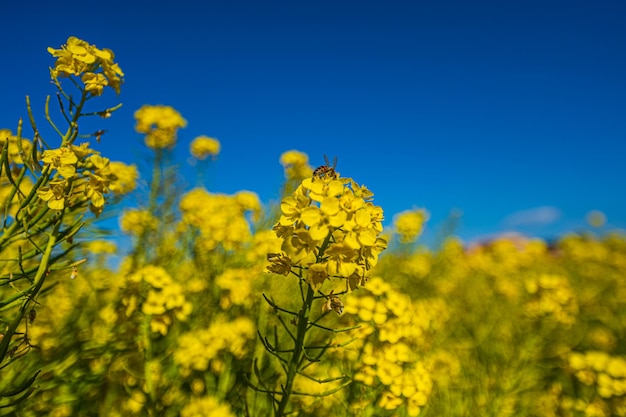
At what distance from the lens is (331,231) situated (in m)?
1.02

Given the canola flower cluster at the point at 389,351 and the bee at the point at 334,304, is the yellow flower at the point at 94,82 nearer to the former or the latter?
the bee at the point at 334,304

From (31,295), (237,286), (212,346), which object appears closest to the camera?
(31,295)

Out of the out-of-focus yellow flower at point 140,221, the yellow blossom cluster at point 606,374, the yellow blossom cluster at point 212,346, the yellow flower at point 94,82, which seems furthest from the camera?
the out-of-focus yellow flower at point 140,221

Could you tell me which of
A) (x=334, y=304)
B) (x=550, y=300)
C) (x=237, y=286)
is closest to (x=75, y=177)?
(x=334, y=304)

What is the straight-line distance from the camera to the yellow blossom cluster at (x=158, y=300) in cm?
191

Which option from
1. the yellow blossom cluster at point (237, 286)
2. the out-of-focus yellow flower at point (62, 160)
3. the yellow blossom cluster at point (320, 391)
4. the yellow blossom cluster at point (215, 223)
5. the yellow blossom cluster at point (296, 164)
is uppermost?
the yellow blossom cluster at point (296, 164)

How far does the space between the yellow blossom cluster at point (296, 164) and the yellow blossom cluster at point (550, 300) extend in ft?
6.76

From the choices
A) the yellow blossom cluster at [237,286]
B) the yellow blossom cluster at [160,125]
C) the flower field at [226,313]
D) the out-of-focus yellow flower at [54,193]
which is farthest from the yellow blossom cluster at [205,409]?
the yellow blossom cluster at [160,125]

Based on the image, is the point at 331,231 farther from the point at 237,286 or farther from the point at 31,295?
the point at 237,286

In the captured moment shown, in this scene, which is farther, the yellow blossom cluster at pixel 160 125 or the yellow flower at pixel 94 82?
the yellow blossom cluster at pixel 160 125

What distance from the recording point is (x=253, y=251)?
9.56 ft

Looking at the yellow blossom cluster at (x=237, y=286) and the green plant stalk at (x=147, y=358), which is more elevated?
the yellow blossom cluster at (x=237, y=286)

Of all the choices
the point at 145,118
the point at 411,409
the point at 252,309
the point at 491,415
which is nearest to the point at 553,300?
the point at 491,415

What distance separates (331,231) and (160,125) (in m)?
2.76
